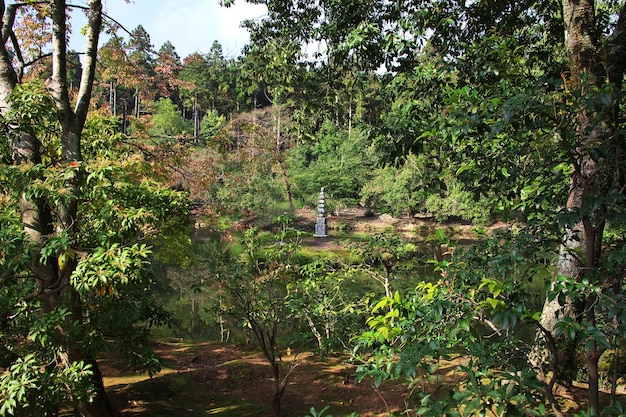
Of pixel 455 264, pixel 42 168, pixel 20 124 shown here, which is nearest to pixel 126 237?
pixel 42 168

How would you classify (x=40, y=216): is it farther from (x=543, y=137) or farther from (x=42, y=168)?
(x=543, y=137)

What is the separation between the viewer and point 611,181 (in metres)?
1.94

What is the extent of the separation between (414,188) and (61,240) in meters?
3.43

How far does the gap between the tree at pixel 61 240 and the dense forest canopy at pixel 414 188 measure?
19 millimetres

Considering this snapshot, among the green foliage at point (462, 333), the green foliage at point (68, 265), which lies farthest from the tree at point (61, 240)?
the green foliage at point (462, 333)

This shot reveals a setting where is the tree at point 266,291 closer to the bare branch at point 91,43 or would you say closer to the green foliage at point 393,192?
the bare branch at point 91,43

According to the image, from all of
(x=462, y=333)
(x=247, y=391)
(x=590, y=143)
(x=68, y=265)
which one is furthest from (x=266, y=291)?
(x=590, y=143)

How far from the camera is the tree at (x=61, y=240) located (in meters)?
2.74

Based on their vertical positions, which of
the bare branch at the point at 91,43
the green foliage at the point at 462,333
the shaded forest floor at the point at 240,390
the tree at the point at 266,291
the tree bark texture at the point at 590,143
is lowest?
the shaded forest floor at the point at 240,390

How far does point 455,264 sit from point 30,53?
22.3ft

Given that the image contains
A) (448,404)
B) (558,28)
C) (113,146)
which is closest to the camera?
(448,404)

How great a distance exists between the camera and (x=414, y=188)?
465 centimetres

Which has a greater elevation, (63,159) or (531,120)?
(63,159)

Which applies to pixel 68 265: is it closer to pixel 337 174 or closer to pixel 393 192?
pixel 393 192
